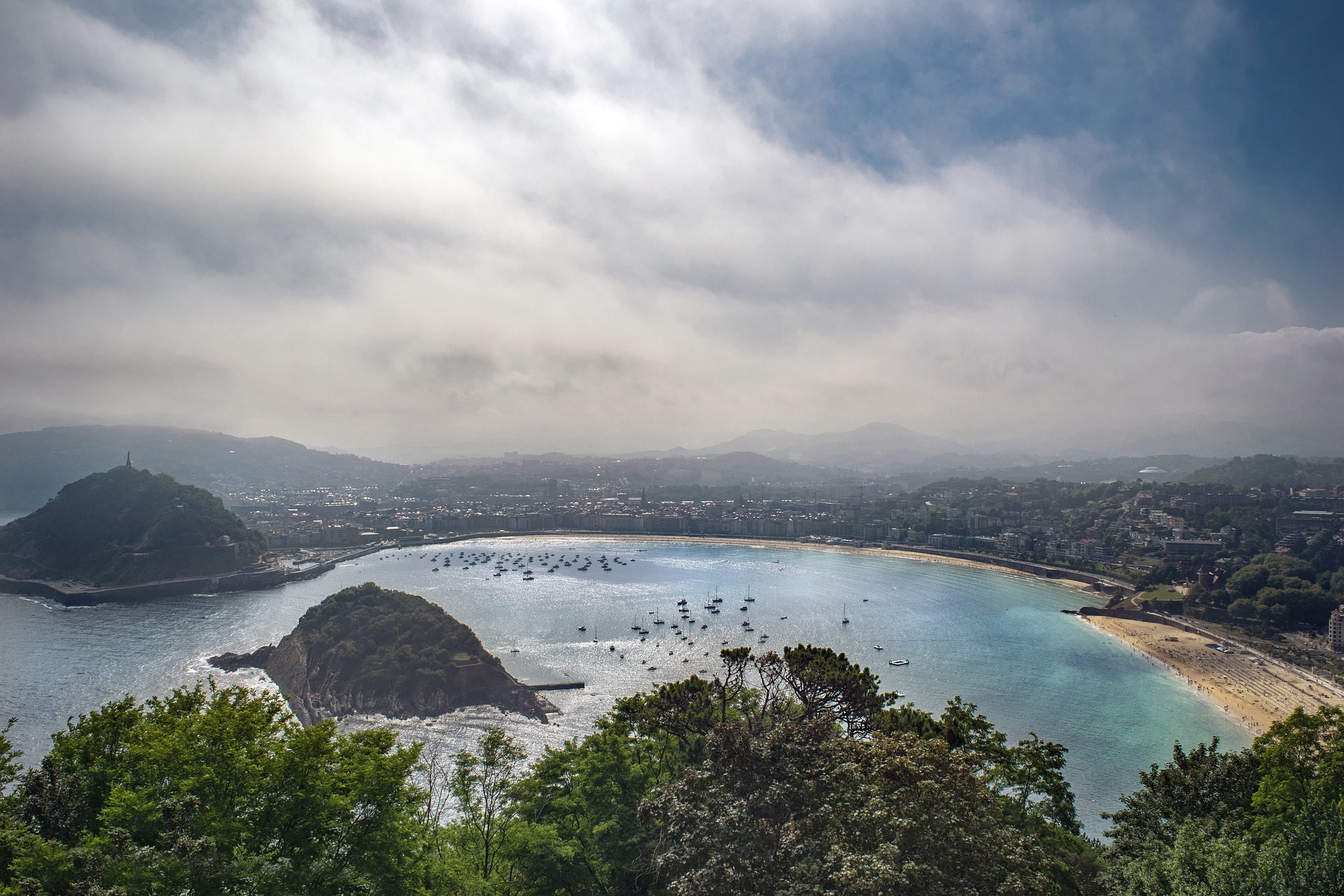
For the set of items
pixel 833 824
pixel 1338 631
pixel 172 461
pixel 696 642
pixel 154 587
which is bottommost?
pixel 696 642

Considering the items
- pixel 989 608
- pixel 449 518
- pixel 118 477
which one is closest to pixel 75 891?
pixel 989 608

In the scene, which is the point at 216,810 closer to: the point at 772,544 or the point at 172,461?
the point at 772,544

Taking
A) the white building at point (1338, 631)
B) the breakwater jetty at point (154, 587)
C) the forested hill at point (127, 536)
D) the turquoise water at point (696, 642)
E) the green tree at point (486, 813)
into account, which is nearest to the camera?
the green tree at point (486, 813)

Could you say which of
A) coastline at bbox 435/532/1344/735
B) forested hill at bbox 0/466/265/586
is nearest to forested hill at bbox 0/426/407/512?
forested hill at bbox 0/466/265/586

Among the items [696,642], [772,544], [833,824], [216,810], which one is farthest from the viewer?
[772,544]

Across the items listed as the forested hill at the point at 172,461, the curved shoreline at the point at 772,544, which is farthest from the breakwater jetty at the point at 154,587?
the forested hill at the point at 172,461

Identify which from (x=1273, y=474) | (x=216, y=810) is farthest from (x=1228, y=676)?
(x=1273, y=474)

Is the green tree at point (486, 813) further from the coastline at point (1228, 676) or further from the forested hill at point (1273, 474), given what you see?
the forested hill at point (1273, 474)

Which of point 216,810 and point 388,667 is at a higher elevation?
point 216,810
